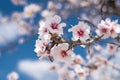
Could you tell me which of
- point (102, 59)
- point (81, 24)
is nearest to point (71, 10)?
point (102, 59)

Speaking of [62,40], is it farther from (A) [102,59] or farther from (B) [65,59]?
(A) [102,59]

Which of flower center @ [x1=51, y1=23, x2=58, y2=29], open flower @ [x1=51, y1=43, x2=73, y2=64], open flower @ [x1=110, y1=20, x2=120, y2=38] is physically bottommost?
open flower @ [x1=51, y1=43, x2=73, y2=64]

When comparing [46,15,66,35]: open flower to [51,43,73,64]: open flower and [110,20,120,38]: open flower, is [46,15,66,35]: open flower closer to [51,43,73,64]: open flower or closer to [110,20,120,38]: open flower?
[51,43,73,64]: open flower

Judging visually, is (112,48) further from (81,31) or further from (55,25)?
(55,25)

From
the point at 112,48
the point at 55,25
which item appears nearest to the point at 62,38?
the point at 55,25

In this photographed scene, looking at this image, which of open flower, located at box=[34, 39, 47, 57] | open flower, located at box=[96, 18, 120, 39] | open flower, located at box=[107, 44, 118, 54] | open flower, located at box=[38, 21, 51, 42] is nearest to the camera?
open flower, located at box=[38, 21, 51, 42]

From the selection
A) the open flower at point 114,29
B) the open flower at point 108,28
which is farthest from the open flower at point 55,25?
the open flower at point 114,29

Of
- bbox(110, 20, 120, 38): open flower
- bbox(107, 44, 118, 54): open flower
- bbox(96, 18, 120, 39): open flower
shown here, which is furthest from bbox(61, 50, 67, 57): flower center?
bbox(107, 44, 118, 54): open flower
